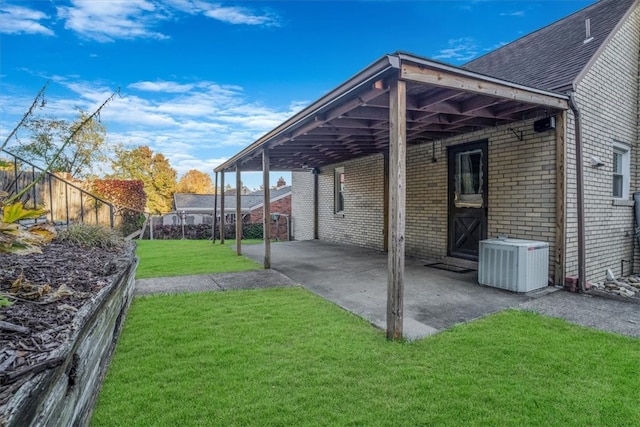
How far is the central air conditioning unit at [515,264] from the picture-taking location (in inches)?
190

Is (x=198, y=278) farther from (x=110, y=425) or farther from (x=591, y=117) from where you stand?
(x=591, y=117)

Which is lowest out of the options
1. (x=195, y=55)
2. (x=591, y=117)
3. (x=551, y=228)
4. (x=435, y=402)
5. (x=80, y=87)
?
(x=435, y=402)

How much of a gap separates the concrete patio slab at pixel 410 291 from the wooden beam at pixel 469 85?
2.52 metres

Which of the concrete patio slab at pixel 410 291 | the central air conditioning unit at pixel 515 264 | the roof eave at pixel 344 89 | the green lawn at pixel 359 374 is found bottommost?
the green lawn at pixel 359 374

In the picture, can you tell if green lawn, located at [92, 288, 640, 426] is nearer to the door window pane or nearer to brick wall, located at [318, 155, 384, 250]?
the door window pane

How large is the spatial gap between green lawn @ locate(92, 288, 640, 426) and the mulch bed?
0.67 meters

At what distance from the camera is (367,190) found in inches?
396

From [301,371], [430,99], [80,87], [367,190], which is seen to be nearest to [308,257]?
[367,190]

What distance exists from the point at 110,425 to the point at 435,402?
205 cm

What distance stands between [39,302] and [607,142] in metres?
7.93

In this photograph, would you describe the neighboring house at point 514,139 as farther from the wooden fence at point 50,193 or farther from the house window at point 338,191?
the wooden fence at point 50,193

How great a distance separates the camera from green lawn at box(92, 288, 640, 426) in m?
2.17

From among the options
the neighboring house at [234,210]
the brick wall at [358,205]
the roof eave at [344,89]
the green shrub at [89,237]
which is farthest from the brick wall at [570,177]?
the neighboring house at [234,210]

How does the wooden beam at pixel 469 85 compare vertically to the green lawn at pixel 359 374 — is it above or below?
above
